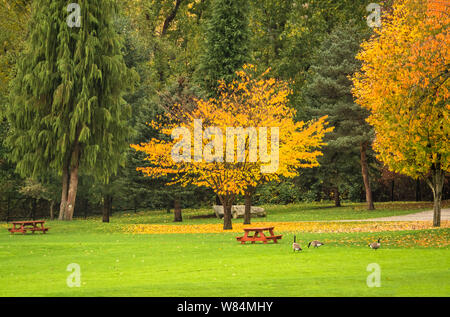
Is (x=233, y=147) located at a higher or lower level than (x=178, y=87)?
lower

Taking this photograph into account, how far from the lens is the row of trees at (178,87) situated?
2808cm

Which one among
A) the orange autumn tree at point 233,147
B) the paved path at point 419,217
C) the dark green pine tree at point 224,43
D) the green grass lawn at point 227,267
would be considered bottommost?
the green grass lawn at point 227,267

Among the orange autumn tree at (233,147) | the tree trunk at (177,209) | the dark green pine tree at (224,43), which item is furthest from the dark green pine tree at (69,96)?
the dark green pine tree at (224,43)

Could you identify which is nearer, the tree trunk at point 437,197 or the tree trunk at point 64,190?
the tree trunk at point 437,197

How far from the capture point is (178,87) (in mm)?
42906

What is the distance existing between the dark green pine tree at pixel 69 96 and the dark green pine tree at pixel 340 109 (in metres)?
15.0

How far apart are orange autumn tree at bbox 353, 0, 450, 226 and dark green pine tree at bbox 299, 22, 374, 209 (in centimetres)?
1306

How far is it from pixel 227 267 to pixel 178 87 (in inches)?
1123

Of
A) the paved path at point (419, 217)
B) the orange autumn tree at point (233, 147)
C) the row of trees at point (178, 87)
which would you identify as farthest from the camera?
the paved path at point (419, 217)

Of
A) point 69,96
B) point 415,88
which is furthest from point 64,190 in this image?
point 415,88

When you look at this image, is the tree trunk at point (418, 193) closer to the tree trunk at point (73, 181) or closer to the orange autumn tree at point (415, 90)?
the orange autumn tree at point (415, 90)

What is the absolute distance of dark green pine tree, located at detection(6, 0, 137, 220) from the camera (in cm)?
3578

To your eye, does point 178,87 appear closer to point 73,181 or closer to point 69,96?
point 69,96

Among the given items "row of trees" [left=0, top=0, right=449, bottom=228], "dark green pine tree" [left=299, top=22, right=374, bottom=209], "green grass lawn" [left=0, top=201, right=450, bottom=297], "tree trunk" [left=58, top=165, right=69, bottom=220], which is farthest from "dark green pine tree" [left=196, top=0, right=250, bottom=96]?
"green grass lawn" [left=0, top=201, right=450, bottom=297]
